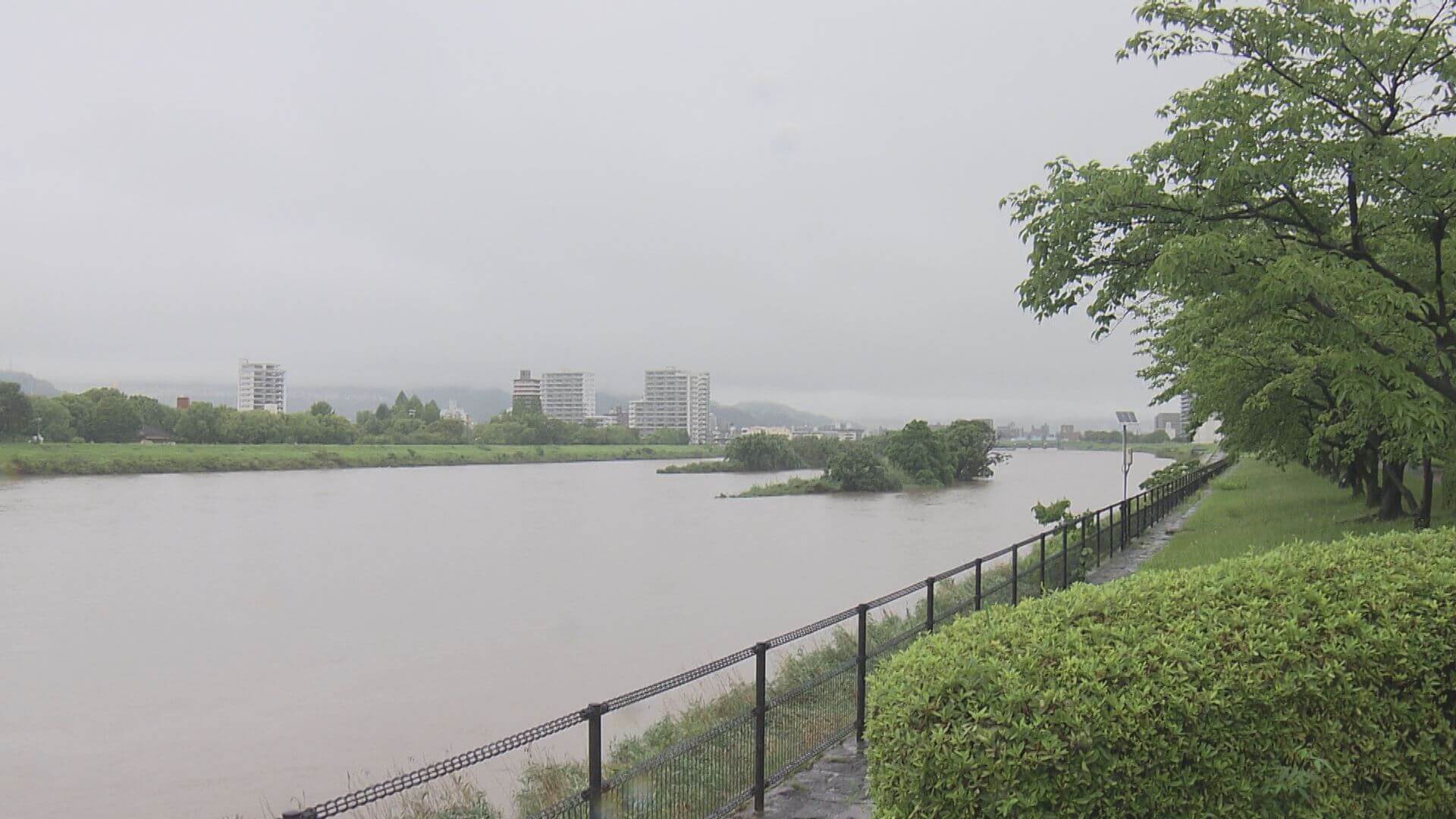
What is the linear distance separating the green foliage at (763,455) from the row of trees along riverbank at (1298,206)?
7495 centimetres

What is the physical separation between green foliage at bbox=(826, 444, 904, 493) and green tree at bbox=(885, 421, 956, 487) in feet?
8.08

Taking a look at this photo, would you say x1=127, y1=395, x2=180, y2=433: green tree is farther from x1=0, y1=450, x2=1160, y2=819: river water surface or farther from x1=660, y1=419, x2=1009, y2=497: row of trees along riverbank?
x1=660, y1=419, x2=1009, y2=497: row of trees along riverbank

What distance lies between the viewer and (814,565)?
2902 cm

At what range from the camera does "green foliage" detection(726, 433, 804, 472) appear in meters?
84.1

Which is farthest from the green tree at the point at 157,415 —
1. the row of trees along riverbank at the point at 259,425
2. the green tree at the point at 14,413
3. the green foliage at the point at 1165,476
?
the green foliage at the point at 1165,476

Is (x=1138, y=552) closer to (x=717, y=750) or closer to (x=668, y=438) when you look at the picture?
(x=717, y=750)

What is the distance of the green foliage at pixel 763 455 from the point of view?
84062 millimetres

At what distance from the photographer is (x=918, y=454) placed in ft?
217

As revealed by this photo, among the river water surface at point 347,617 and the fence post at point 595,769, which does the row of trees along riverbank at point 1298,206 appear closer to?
the fence post at point 595,769

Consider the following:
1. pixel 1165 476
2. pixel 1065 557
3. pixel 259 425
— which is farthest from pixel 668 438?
pixel 1065 557

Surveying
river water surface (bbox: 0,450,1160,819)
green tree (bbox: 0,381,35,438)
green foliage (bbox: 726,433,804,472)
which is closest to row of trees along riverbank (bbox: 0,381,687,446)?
green tree (bbox: 0,381,35,438)

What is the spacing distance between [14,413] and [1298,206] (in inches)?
3136

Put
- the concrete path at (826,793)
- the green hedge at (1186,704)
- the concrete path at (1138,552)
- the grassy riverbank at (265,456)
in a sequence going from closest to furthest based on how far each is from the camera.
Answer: the green hedge at (1186,704) → the concrete path at (826,793) → the concrete path at (1138,552) → the grassy riverbank at (265,456)

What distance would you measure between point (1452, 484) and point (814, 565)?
17508mm
